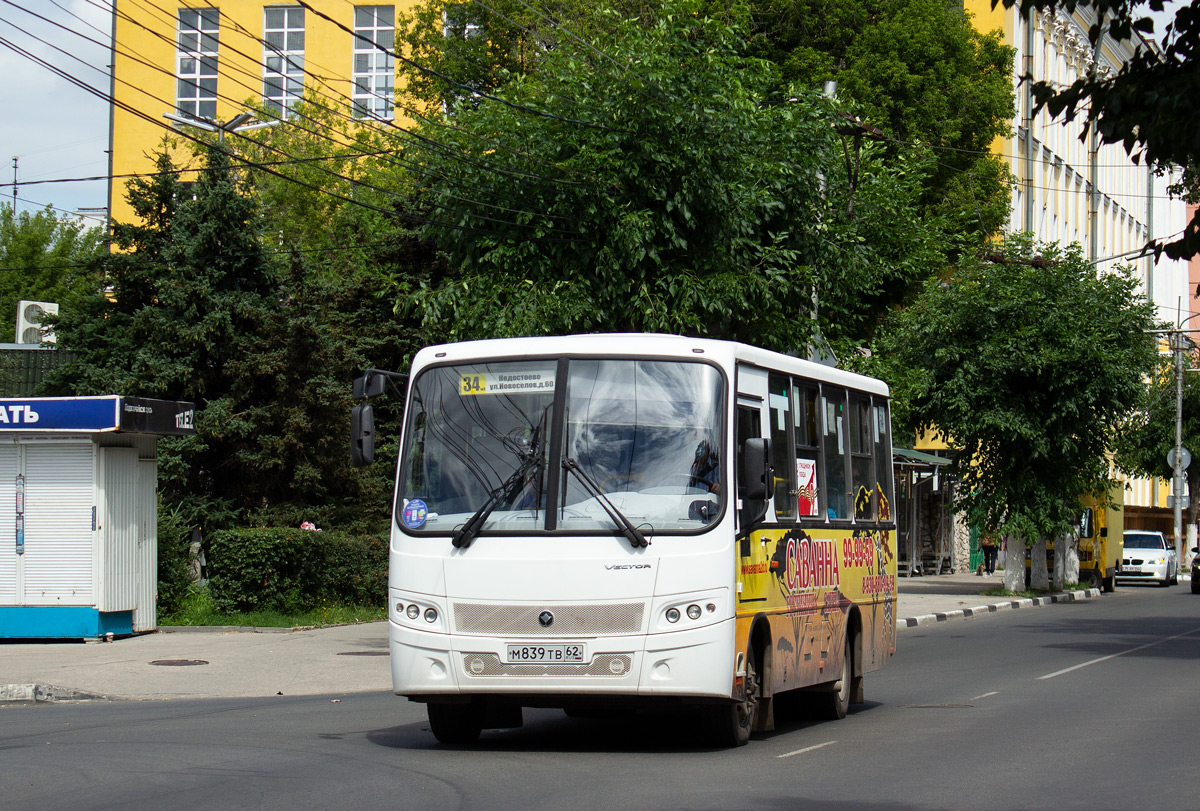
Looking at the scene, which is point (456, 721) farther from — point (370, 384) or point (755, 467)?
point (755, 467)

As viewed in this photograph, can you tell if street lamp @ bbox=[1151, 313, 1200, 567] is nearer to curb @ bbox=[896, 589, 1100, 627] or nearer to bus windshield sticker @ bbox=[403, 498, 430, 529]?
curb @ bbox=[896, 589, 1100, 627]

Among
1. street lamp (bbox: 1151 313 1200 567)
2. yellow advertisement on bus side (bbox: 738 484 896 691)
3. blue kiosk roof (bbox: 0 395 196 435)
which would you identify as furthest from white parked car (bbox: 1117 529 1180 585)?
blue kiosk roof (bbox: 0 395 196 435)

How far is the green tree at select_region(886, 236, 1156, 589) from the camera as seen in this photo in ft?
111

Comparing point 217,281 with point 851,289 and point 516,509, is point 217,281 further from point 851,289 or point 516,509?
point 516,509

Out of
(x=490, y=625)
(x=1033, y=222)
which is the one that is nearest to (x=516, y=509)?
(x=490, y=625)

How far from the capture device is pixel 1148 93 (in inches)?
253

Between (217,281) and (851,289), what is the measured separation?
1362cm

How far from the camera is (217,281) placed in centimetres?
2950

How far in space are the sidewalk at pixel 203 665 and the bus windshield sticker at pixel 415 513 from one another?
19.0 ft

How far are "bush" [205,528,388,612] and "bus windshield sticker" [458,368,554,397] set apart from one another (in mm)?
12448

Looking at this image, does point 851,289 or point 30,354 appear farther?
point 30,354

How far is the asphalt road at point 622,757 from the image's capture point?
8.52 m

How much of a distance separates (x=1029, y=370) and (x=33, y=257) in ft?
149

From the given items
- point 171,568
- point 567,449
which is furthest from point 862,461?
point 171,568
